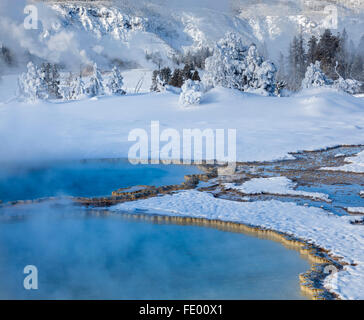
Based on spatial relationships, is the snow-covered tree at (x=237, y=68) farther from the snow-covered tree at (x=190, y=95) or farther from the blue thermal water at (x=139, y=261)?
the blue thermal water at (x=139, y=261)

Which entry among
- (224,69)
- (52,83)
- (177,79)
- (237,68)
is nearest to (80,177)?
(224,69)

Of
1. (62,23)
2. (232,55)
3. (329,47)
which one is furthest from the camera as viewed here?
(62,23)

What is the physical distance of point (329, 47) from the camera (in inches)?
2256

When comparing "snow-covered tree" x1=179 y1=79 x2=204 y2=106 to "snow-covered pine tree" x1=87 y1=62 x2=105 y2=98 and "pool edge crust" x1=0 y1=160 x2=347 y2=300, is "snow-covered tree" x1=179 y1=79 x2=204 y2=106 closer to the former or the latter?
"pool edge crust" x1=0 y1=160 x2=347 y2=300

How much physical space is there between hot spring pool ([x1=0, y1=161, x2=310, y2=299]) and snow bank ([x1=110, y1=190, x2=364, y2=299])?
0.65 metres

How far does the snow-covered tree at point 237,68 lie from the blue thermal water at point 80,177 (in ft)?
65.3

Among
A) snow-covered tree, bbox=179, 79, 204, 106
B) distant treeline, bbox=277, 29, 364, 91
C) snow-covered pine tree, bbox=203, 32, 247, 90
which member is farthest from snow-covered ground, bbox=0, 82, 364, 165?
distant treeline, bbox=277, 29, 364, 91

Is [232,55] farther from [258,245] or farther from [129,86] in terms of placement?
[129,86]

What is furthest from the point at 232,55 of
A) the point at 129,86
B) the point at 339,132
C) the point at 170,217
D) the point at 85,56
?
the point at 85,56

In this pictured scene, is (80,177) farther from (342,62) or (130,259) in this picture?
(342,62)

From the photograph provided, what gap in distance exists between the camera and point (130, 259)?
7707 millimetres

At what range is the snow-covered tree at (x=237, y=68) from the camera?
113 feet

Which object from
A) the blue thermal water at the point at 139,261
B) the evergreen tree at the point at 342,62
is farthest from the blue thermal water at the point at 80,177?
the evergreen tree at the point at 342,62

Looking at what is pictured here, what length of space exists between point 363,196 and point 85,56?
6251 inches
